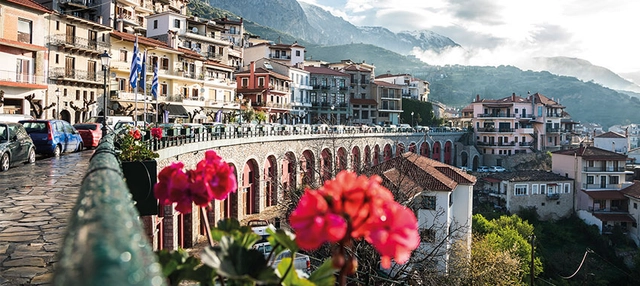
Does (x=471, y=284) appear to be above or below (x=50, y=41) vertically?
below

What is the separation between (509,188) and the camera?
5297 centimetres

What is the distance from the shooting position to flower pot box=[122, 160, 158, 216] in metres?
6.94

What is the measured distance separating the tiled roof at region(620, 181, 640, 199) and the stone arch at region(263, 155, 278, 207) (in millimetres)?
38399

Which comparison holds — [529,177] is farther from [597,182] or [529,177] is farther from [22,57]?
[22,57]

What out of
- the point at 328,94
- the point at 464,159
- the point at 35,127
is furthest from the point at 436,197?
the point at 464,159

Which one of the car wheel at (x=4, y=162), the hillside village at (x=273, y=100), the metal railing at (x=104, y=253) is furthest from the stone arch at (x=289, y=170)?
the metal railing at (x=104, y=253)

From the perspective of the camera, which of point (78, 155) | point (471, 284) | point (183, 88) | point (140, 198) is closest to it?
point (140, 198)

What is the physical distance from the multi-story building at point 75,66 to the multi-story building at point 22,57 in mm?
2000

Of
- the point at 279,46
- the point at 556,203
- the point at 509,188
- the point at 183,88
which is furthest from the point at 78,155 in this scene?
Result: the point at 279,46

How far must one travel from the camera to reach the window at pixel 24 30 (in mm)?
30406

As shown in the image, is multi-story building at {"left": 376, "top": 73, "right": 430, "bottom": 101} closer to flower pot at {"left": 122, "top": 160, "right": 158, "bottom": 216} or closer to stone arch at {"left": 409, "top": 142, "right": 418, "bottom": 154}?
stone arch at {"left": 409, "top": 142, "right": 418, "bottom": 154}

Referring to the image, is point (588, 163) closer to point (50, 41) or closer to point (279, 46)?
point (279, 46)

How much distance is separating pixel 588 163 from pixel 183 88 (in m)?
45.2

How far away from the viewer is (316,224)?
6.22 feet
